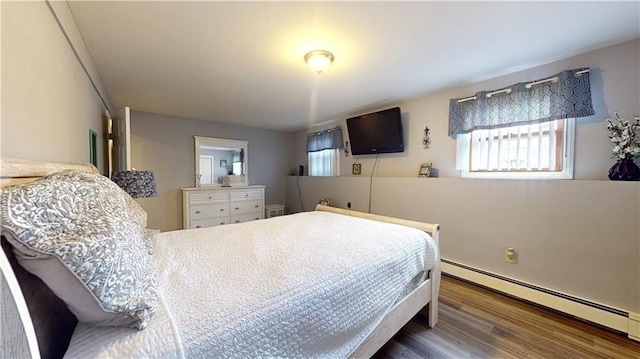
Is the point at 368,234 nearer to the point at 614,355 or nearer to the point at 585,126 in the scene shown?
the point at 614,355

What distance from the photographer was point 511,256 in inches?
90.7

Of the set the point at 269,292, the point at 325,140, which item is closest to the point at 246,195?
the point at 325,140

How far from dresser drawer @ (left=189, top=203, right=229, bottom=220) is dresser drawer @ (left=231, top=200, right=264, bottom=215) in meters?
0.13

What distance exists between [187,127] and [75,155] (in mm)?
2753

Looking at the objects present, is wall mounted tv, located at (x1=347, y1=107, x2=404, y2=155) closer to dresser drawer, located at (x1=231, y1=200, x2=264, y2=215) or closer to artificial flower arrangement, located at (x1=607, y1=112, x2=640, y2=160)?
artificial flower arrangement, located at (x1=607, y1=112, x2=640, y2=160)

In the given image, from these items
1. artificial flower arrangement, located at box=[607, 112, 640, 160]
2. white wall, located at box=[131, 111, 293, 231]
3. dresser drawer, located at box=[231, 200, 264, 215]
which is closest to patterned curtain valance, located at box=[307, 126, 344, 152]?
white wall, located at box=[131, 111, 293, 231]

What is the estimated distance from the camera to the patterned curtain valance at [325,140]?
14.4ft

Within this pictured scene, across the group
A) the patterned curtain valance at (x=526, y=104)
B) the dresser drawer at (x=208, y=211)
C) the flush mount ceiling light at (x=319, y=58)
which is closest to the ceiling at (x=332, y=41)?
the flush mount ceiling light at (x=319, y=58)

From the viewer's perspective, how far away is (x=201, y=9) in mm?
1500

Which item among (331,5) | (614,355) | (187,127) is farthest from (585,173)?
(187,127)

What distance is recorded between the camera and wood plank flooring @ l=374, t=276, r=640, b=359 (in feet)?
5.11

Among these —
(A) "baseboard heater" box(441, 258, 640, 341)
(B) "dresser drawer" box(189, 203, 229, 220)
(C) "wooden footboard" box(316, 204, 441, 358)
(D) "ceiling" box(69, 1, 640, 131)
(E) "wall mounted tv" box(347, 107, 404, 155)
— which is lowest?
(A) "baseboard heater" box(441, 258, 640, 341)

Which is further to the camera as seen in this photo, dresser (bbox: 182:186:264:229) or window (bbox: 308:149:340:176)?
window (bbox: 308:149:340:176)

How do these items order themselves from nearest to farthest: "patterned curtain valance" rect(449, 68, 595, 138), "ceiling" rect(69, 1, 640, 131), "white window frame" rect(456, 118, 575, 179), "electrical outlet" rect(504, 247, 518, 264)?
"ceiling" rect(69, 1, 640, 131) < "patterned curtain valance" rect(449, 68, 595, 138) < "white window frame" rect(456, 118, 575, 179) < "electrical outlet" rect(504, 247, 518, 264)
